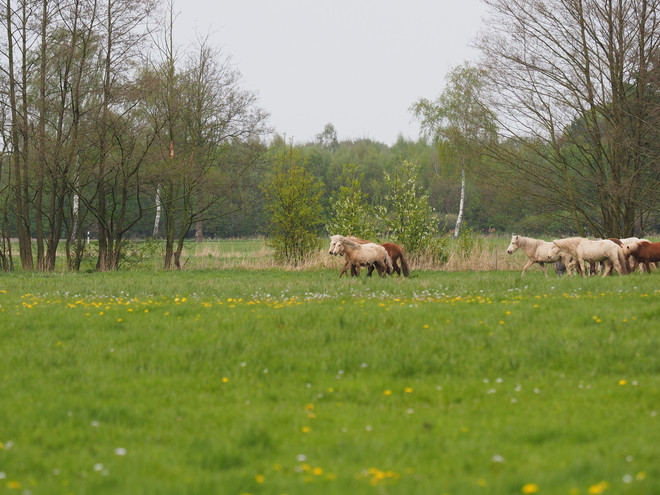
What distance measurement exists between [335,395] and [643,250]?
59.3 feet

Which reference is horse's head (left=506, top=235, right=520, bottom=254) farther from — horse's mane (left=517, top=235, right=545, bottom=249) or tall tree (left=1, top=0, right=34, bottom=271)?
tall tree (left=1, top=0, right=34, bottom=271)

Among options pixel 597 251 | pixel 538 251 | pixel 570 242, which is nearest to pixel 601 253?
pixel 597 251

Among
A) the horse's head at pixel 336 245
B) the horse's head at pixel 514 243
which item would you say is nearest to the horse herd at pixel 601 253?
the horse's head at pixel 514 243

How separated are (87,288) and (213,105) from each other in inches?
729

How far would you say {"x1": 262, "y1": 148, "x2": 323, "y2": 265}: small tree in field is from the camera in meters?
34.6

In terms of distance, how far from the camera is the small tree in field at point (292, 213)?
34.6m

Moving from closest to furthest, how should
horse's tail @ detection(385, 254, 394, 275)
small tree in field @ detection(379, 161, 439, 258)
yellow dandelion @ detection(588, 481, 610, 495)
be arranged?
1. yellow dandelion @ detection(588, 481, 610, 495)
2. horse's tail @ detection(385, 254, 394, 275)
3. small tree in field @ detection(379, 161, 439, 258)

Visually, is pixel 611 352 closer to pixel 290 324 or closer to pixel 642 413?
pixel 642 413

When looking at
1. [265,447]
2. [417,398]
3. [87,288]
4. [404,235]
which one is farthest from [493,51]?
[265,447]

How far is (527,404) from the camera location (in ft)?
23.1

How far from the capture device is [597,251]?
2155 cm

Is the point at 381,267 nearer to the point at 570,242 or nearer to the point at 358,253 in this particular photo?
the point at 358,253

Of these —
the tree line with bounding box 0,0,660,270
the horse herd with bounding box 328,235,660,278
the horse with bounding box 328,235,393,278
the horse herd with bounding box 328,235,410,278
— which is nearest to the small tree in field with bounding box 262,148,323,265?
the tree line with bounding box 0,0,660,270

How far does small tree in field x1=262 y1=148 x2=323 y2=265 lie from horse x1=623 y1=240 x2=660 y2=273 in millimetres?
16614
